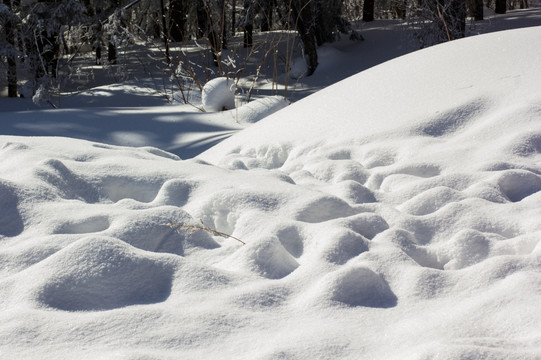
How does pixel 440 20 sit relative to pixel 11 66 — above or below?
above

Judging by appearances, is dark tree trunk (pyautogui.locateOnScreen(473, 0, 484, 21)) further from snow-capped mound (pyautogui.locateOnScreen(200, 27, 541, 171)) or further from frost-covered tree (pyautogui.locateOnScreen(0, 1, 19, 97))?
snow-capped mound (pyautogui.locateOnScreen(200, 27, 541, 171))

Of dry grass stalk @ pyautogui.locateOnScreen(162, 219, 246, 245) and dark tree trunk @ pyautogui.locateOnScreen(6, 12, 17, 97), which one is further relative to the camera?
dark tree trunk @ pyautogui.locateOnScreen(6, 12, 17, 97)

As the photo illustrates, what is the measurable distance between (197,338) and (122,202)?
98cm

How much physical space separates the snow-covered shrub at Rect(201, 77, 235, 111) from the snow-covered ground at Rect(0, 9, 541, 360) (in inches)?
105

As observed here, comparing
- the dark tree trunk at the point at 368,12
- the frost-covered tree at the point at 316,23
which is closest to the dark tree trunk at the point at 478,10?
the dark tree trunk at the point at 368,12

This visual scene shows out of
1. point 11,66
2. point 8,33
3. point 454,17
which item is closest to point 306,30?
point 454,17

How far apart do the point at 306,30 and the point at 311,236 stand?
9375 mm

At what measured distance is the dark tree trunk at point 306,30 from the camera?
10.6 m

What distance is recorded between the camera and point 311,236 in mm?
1920

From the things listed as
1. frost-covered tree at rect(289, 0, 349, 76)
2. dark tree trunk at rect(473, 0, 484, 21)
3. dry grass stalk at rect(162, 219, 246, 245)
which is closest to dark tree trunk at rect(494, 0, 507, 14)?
dark tree trunk at rect(473, 0, 484, 21)

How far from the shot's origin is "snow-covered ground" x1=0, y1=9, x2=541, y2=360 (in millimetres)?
1352

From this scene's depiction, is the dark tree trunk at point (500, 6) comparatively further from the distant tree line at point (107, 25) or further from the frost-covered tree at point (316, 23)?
the frost-covered tree at point (316, 23)

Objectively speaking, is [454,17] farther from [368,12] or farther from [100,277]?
[100,277]

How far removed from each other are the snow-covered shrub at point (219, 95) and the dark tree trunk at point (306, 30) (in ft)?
15.8
